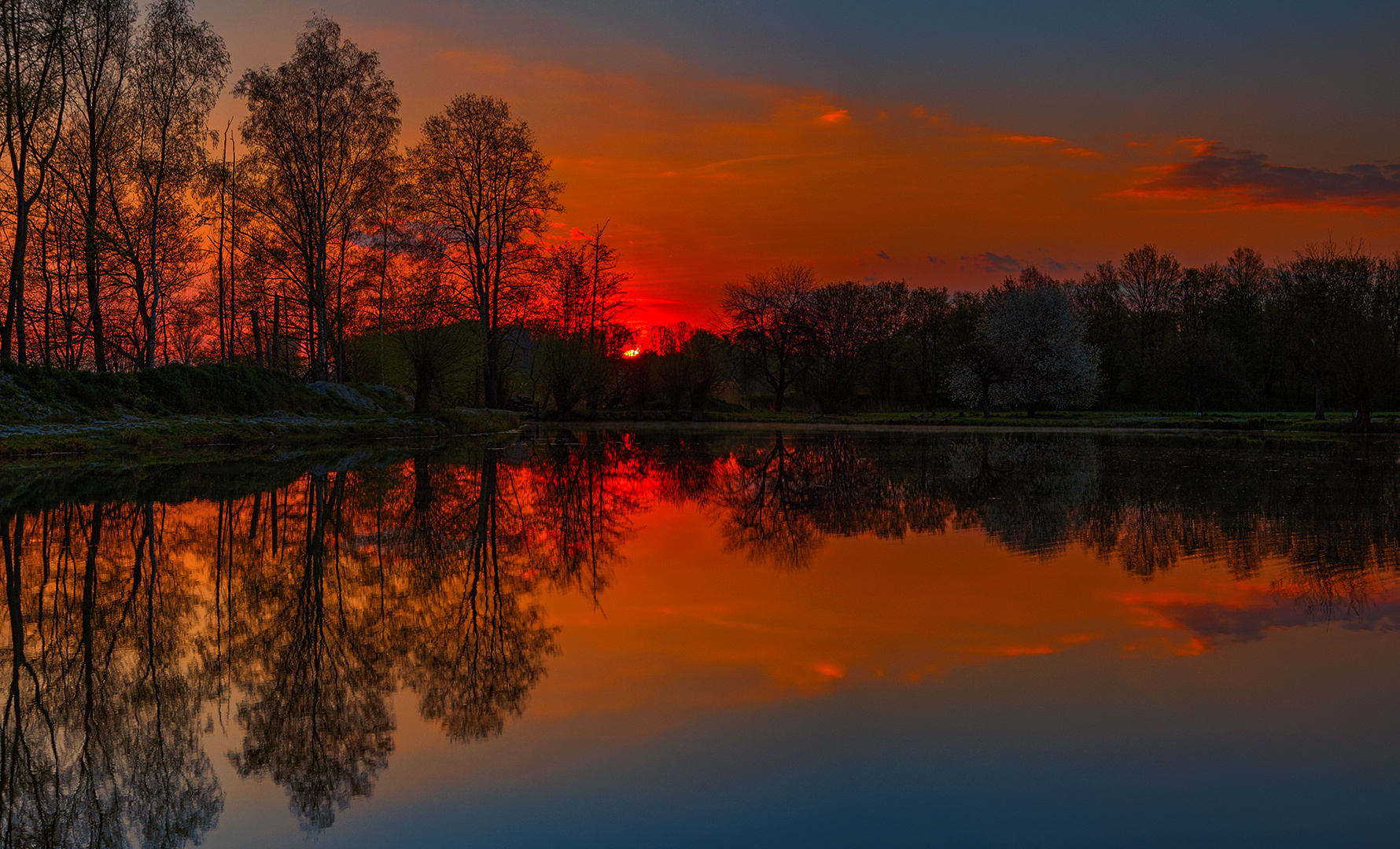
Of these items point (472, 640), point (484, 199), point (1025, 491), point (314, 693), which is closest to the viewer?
point (314, 693)

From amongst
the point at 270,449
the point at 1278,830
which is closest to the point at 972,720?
the point at 1278,830

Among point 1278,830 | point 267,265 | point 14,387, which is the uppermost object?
point 267,265

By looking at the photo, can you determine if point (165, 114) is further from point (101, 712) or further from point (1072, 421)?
point (1072, 421)

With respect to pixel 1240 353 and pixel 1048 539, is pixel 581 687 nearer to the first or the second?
pixel 1048 539

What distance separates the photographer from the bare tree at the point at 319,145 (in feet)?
96.2

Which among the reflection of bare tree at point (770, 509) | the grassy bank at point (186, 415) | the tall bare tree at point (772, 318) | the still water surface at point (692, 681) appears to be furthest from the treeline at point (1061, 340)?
the still water surface at point (692, 681)

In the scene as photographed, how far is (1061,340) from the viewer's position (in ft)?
189

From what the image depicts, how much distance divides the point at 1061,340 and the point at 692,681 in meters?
58.2

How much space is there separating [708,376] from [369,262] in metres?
17.4

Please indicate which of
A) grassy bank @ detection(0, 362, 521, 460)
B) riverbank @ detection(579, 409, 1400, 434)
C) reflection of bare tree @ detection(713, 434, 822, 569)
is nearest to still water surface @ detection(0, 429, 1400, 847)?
reflection of bare tree @ detection(713, 434, 822, 569)

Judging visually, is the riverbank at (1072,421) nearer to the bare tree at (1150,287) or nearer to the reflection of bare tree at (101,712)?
the bare tree at (1150,287)

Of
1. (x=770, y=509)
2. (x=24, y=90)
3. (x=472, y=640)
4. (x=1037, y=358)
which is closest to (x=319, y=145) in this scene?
(x=24, y=90)

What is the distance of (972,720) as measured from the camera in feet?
12.7

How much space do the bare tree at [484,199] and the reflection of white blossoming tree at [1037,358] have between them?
30844 mm
